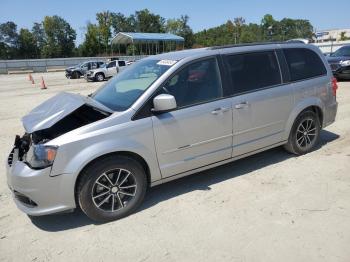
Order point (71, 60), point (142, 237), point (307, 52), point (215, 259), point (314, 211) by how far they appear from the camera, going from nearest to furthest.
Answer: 1. point (215, 259)
2. point (142, 237)
3. point (314, 211)
4. point (307, 52)
5. point (71, 60)

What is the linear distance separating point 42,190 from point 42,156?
35 centimetres

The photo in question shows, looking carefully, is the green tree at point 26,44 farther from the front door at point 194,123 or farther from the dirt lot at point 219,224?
the front door at point 194,123

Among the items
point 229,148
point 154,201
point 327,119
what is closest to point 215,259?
point 154,201

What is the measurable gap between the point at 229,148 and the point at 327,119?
2177 mm

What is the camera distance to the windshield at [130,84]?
4.21m

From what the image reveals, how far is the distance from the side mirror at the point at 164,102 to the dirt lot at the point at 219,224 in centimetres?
120

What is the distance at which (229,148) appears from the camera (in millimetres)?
4699

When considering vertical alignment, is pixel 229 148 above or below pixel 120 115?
below

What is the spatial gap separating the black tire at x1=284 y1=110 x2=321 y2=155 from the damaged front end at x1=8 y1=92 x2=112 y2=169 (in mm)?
2967

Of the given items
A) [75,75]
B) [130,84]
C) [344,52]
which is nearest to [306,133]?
[130,84]

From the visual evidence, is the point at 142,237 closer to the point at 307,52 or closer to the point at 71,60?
the point at 307,52

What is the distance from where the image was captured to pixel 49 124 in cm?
384

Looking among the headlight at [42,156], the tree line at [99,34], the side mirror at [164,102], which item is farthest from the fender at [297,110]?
the tree line at [99,34]

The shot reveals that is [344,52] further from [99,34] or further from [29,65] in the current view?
[99,34]
